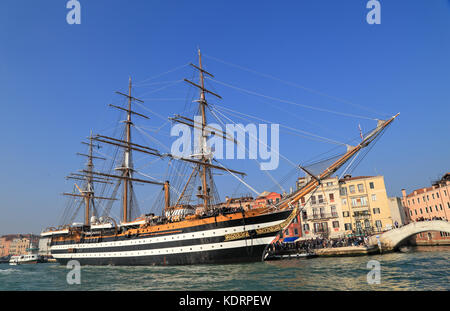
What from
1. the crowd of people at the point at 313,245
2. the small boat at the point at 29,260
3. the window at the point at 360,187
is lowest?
the small boat at the point at 29,260

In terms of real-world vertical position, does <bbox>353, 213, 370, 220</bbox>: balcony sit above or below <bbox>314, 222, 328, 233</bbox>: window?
above

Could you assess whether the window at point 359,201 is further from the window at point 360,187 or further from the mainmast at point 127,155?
the mainmast at point 127,155

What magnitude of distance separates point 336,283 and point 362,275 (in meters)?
3.44

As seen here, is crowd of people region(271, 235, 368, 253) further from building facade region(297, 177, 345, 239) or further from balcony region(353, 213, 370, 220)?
balcony region(353, 213, 370, 220)

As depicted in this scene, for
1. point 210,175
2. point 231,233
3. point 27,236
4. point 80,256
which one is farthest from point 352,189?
point 27,236

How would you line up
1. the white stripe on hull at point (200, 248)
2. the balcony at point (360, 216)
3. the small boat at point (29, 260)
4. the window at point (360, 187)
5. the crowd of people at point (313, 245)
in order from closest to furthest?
the white stripe on hull at point (200, 248) → the crowd of people at point (313, 245) → the balcony at point (360, 216) → the window at point (360, 187) → the small boat at point (29, 260)

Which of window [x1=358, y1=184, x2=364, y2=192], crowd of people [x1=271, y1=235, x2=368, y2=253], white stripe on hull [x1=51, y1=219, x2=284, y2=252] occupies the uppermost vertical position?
window [x1=358, y1=184, x2=364, y2=192]

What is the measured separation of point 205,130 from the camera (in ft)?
135

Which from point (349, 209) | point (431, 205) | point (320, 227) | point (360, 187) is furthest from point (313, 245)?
point (431, 205)

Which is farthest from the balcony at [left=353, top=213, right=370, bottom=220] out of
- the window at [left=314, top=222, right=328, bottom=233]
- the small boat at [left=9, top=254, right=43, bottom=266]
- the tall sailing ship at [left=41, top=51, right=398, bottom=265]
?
the small boat at [left=9, top=254, right=43, bottom=266]

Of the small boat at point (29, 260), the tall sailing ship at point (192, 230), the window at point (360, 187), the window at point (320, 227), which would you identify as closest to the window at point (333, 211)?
the window at point (320, 227)

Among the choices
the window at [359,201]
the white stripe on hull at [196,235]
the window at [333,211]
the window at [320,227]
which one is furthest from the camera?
the window at [320,227]

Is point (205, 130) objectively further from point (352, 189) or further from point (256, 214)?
point (352, 189)

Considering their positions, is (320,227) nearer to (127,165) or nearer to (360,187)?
(360,187)
